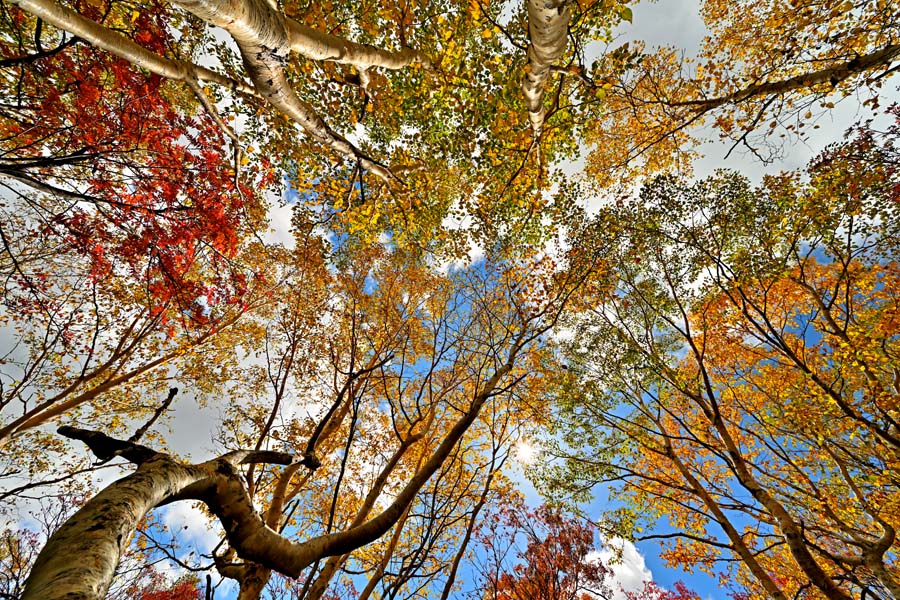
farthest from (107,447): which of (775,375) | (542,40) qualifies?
(775,375)

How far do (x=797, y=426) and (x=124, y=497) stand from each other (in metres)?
10.2

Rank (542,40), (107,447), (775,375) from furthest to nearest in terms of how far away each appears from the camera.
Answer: (775,375)
(542,40)
(107,447)

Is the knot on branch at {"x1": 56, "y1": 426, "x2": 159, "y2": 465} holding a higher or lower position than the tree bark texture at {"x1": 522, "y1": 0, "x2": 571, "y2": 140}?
lower

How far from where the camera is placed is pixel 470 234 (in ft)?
23.8

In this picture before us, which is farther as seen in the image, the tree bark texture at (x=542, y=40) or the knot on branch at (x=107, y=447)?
the tree bark texture at (x=542, y=40)

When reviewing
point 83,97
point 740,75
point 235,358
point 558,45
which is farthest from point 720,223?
point 235,358

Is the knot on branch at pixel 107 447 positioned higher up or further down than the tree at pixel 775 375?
further down

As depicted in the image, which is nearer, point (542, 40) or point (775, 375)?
point (542, 40)

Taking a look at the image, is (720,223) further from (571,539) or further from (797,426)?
(571,539)

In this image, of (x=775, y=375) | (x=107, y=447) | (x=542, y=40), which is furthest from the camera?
(x=775, y=375)

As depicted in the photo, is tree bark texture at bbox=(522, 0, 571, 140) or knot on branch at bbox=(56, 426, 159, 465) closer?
knot on branch at bbox=(56, 426, 159, 465)

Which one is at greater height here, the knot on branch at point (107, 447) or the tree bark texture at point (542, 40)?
the tree bark texture at point (542, 40)

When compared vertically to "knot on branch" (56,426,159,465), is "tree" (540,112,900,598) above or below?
above

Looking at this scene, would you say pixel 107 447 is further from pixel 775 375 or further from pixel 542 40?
pixel 775 375
